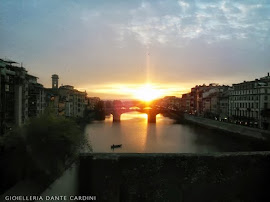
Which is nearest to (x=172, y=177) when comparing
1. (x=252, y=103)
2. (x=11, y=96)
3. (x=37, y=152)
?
(x=37, y=152)

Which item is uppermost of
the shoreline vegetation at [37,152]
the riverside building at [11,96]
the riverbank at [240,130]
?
the riverside building at [11,96]

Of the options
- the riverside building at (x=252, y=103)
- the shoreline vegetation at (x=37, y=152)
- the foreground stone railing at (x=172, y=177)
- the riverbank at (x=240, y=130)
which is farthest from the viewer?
the riverside building at (x=252, y=103)

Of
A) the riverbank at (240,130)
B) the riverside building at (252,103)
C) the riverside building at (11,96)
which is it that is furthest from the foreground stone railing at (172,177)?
the riverside building at (252,103)

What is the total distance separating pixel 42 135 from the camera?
1471 centimetres

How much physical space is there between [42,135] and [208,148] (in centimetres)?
2228

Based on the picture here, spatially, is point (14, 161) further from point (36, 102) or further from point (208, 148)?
point (36, 102)

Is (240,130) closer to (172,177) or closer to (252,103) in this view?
(252,103)

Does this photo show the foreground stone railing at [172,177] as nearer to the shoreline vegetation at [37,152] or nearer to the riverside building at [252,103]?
the shoreline vegetation at [37,152]

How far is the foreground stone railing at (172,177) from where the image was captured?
464 inches

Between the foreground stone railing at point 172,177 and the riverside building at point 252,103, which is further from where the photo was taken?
the riverside building at point 252,103

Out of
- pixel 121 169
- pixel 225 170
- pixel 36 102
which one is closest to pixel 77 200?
pixel 121 169

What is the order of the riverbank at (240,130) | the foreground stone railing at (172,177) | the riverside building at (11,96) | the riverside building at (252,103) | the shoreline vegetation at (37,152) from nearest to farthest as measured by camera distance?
the foreground stone railing at (172,177) → the shoreline vegetation at (37,152) → the riverside building at (11,96) → the riverbank at (240,130) → the riverside building at (252,103)

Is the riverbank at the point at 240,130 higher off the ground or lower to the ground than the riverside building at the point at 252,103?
lower

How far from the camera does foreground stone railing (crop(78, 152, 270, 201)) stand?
38.6ft
